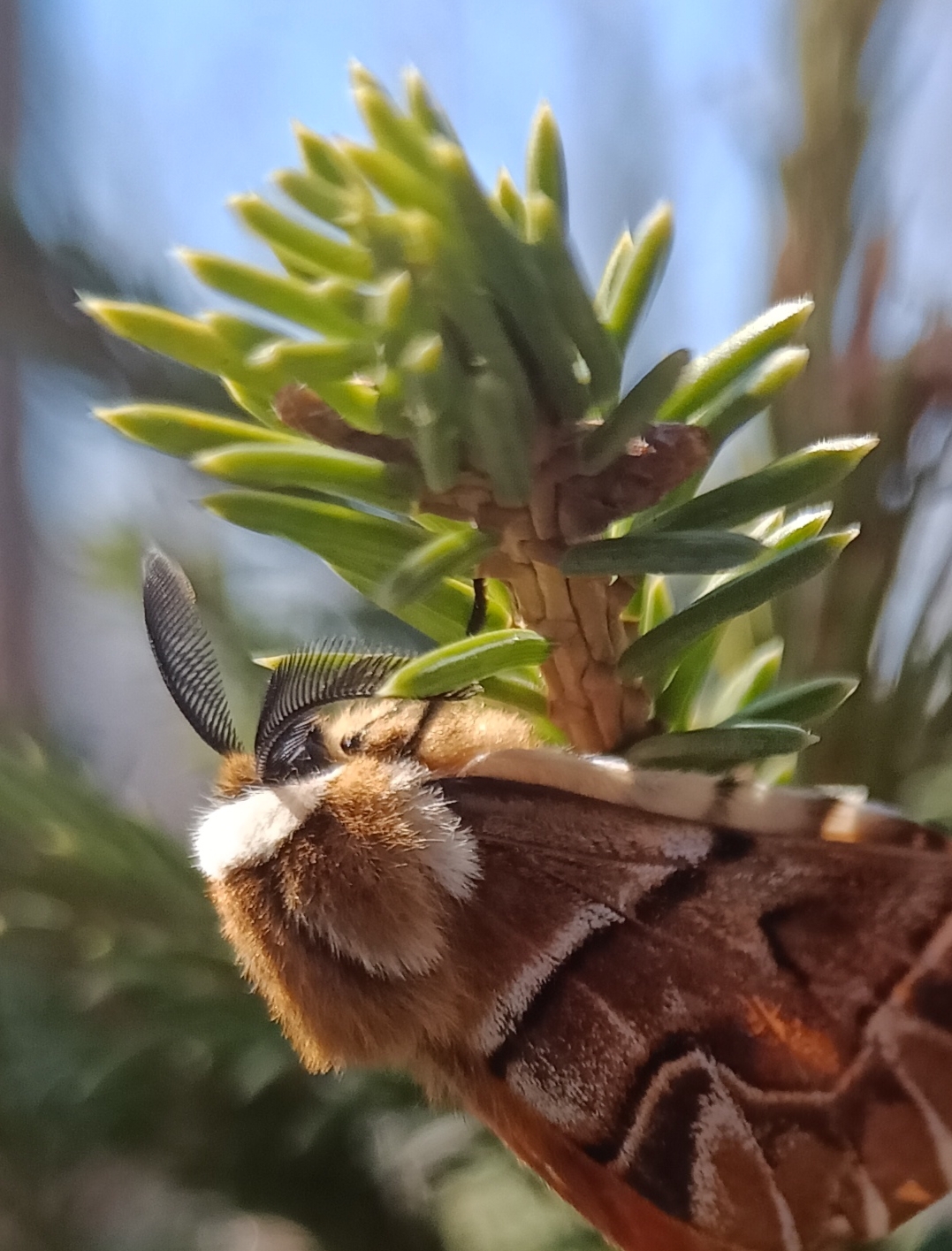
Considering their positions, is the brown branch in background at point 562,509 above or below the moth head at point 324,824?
above

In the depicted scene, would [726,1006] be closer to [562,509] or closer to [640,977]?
[640,977]

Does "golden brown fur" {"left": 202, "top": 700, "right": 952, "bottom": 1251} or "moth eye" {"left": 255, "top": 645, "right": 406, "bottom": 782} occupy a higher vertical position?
"moth eye" {"left": 255, "top": 645, "right": 406, "bottom": 782}

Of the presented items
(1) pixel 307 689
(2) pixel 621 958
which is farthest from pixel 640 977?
(1) pixel 307 689

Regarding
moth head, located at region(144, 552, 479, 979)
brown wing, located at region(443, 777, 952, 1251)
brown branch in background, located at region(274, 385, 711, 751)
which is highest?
brown branch in background, located at region(274, 385, 711, 751)

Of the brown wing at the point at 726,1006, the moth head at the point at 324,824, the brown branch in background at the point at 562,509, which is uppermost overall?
the brown branch in background at the point at 562,509

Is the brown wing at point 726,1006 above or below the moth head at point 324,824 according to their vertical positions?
below

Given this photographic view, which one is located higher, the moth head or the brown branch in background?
the brown branch in background
